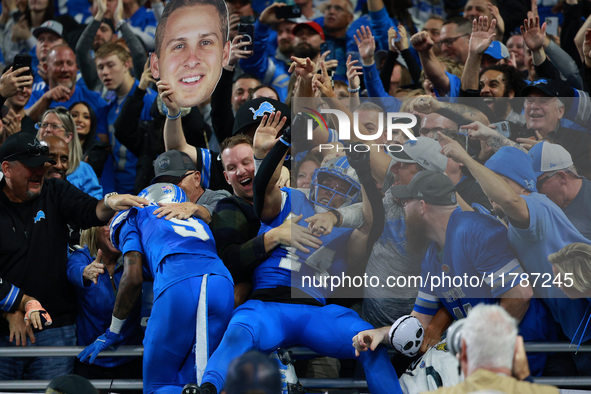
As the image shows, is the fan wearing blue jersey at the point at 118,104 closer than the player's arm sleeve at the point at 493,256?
No

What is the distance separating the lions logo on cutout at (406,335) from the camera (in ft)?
14.2

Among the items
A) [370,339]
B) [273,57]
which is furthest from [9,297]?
[273,57]

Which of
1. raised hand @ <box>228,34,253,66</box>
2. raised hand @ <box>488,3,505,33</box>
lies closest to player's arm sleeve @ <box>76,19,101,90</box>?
raised hand @ <box>228,34,253,66</box>

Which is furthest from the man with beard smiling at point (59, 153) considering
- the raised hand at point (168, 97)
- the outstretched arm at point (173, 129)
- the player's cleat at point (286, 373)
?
the player's cleat at point (286, 373)

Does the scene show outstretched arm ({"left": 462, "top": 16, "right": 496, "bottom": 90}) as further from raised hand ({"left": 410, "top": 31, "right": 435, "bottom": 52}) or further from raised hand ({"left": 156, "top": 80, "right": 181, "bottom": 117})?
raised hand ({"left": 156, "top": 80, "right": 181, "bottom": 117})

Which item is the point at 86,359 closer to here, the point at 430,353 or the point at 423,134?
the point at 430,353

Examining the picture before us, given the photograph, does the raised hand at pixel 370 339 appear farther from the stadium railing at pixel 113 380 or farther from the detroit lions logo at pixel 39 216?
the detroit lions logo at pixel 39 216

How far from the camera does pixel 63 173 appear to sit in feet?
19.8

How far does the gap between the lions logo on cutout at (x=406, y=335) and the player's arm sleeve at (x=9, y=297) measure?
2.35 m

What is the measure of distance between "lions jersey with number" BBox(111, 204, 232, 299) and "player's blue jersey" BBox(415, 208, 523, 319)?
124 centimetres

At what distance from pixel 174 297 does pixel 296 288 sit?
0.73 m

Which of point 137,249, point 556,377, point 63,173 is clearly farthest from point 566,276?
point 63,173

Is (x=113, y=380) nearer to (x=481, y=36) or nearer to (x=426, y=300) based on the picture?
(x=426, y=300)

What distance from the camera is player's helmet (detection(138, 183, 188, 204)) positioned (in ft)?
16.6
